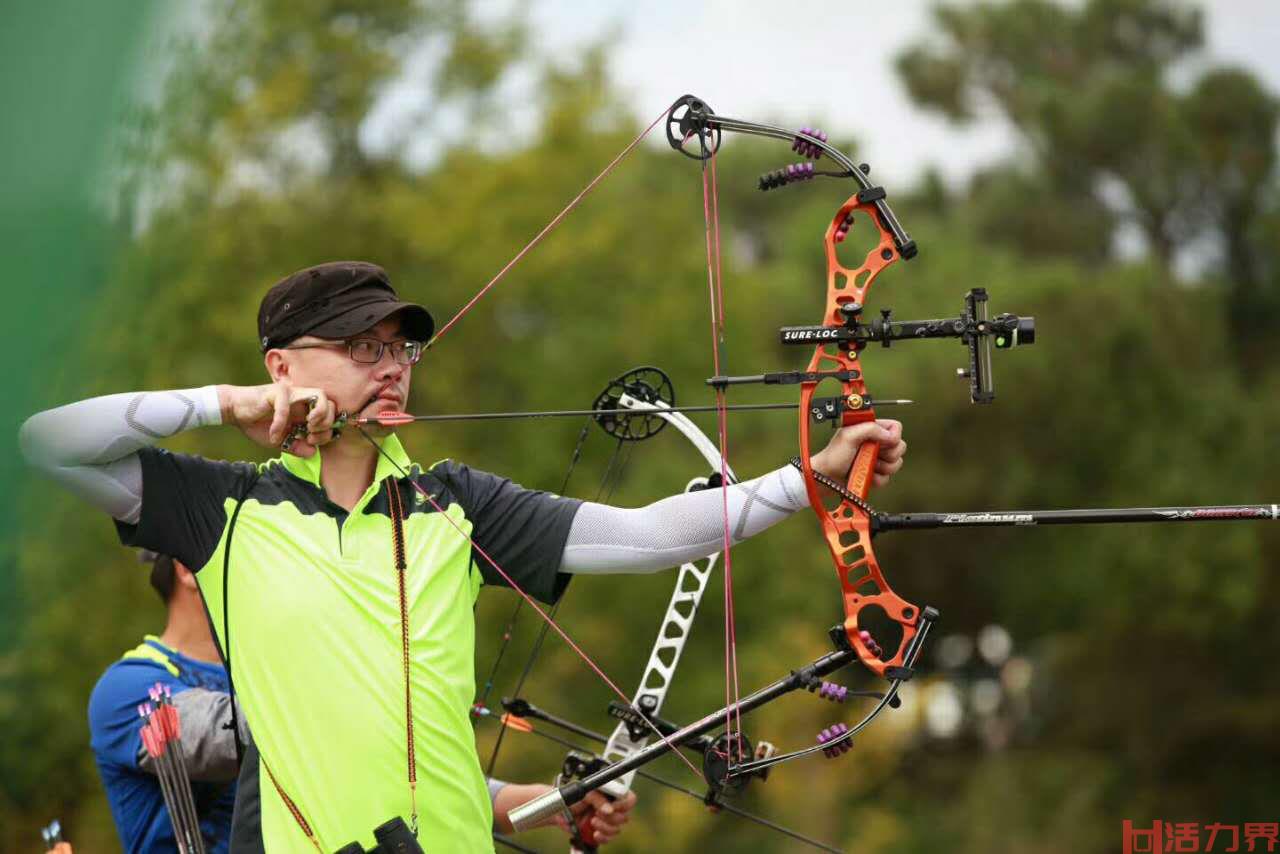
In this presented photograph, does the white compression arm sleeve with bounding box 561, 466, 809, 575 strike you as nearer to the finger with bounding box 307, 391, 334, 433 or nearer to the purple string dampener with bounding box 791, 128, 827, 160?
the finger with bounding box 307, 391, 334, 433

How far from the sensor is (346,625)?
2301 millimetres

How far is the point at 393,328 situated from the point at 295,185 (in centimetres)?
1071

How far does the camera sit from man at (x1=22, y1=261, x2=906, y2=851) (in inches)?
89.1

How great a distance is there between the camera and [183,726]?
2.88 metres

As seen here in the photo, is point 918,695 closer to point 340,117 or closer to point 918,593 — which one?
point 918,593

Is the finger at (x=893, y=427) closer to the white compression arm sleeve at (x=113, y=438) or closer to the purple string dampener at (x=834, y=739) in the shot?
the purple string dampener at (x=834, y=739)

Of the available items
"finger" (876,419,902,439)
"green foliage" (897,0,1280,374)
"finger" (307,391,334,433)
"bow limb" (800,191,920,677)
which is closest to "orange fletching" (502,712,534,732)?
"bow limb" (800,191,920,677)

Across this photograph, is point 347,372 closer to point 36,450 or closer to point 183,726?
point 36,450

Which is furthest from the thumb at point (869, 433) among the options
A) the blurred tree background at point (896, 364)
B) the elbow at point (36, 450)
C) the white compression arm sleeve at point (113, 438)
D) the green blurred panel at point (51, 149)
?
the blurred tree background at point (896, 364)

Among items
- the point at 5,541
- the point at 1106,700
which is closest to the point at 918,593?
the point at 1106,700

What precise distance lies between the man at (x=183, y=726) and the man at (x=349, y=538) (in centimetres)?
57

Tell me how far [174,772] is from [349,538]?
714mm

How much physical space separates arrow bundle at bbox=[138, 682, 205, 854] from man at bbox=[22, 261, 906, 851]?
0.49m

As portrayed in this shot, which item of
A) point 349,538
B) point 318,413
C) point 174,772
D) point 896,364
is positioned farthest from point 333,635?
point 896,364
